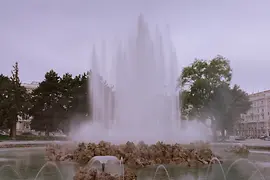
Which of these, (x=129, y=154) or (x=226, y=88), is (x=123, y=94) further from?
(x=226, y=88)

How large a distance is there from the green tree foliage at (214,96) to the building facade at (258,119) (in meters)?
44.0

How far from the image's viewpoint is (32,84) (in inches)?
4296

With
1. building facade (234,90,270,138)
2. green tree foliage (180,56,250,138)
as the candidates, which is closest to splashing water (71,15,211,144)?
green tree foliage (180,56,250,138)

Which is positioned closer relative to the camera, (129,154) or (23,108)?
(129,154)

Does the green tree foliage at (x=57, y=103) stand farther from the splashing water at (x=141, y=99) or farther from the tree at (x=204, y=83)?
the splashing water at (x=141, y=99)

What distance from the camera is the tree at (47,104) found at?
176 feet

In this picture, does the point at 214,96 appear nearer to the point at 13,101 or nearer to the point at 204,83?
the point at 204,83

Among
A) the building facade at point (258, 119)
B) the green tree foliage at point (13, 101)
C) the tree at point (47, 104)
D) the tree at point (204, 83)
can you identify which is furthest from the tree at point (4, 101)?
the building facade at point (258, 119)

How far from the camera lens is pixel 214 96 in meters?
49.9

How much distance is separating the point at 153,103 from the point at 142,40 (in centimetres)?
500

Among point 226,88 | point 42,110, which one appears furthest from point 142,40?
point 42,110

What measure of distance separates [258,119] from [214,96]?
2331 inches

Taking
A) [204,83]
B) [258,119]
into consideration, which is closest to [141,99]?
[204,83]

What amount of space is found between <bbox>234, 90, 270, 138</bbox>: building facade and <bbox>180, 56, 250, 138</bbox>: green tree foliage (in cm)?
4400
